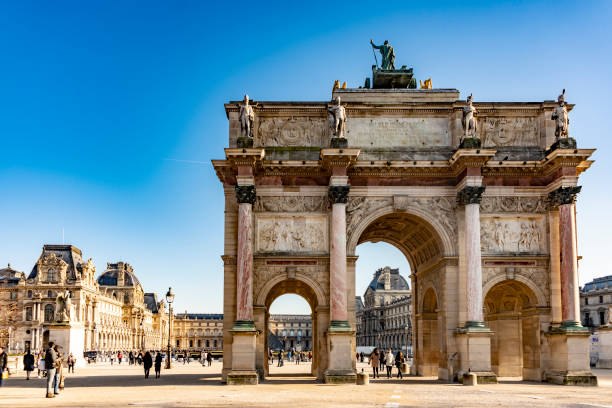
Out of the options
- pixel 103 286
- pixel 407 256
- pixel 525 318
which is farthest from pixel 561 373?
pixel 103 286

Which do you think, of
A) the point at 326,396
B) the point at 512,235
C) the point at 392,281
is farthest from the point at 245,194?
the point at 392,281

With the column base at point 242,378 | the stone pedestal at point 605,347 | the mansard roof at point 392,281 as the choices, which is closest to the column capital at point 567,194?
the column base at point 242,378

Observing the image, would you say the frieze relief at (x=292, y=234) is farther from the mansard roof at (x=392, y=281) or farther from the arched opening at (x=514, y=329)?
the mansard roof at (x=392, y=281)

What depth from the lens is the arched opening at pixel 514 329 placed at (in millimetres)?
31875

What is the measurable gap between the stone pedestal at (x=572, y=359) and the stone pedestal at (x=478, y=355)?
2.89m

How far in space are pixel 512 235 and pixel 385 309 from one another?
416 feet

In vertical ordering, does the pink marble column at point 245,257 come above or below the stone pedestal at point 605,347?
above

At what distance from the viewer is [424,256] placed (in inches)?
1399

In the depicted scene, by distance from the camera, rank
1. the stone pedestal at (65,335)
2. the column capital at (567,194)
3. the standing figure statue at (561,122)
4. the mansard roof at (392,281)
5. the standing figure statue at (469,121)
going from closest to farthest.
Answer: the column capital at (567,194) < the standing figure statue at (561,122) < the standing figure statue at (469,121) < the stone pedestal at (65,335) < the mansard roof at (392,281)

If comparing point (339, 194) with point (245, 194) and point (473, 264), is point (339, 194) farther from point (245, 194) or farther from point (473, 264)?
point (473, 264)

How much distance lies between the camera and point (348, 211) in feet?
104

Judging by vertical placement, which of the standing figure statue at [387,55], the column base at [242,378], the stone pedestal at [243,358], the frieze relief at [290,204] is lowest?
the column base at [242,378]

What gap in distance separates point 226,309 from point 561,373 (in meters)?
14.7

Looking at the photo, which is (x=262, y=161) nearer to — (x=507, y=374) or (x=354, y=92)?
(x=354, y=92)
